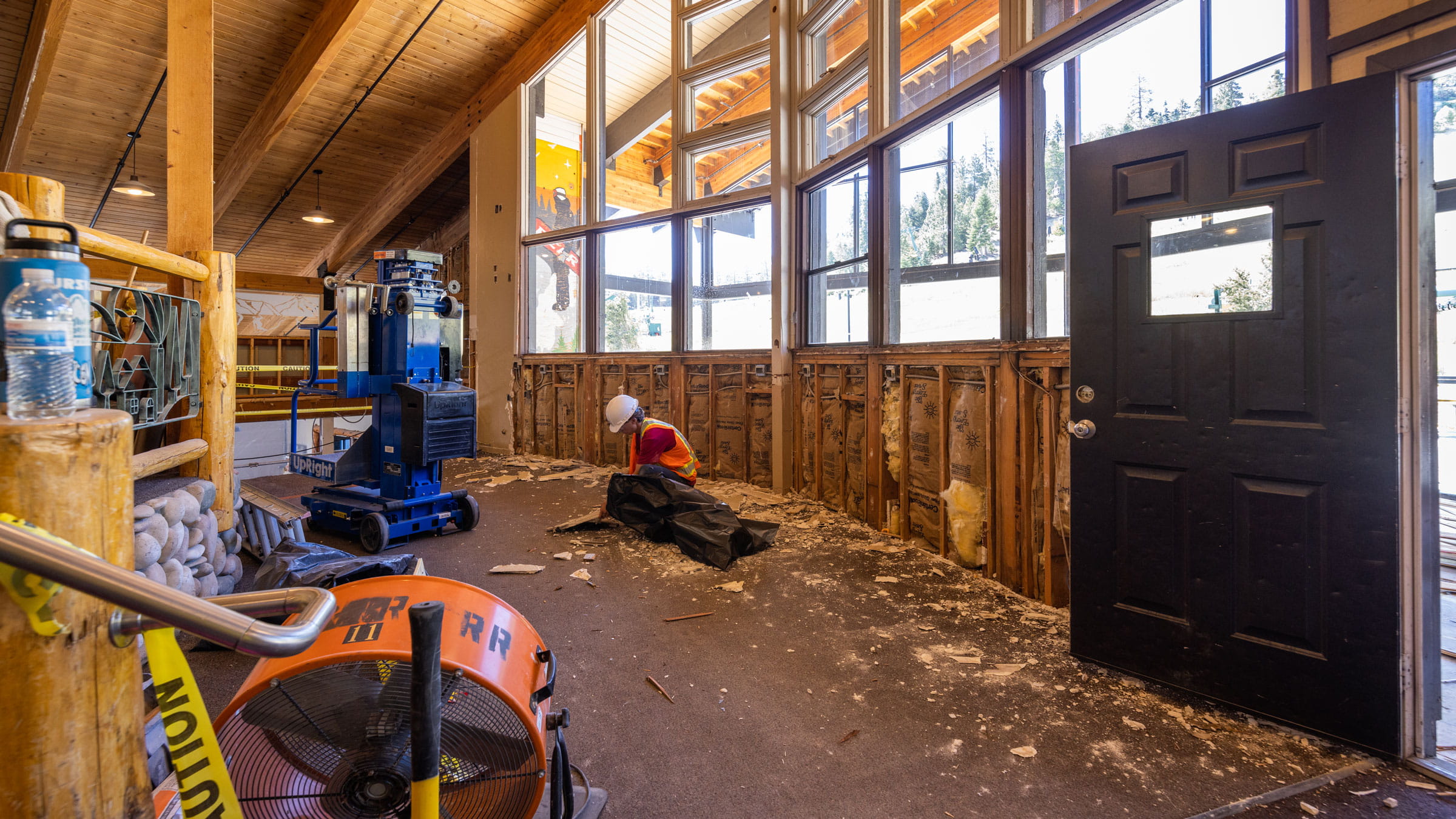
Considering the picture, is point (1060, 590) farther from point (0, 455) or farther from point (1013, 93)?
point (0, 455)

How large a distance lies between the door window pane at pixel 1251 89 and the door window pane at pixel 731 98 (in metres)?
4.60

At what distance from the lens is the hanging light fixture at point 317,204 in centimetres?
994

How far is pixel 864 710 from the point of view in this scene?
2502 mm

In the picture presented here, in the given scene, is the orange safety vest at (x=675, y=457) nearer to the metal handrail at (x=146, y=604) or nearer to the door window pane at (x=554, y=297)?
the door window pane at (x=554, y=297)

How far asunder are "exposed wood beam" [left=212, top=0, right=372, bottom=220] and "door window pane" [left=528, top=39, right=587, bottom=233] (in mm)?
2442

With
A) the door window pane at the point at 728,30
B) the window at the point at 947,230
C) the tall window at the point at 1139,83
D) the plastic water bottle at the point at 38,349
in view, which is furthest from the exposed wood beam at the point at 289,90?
the plastic water bottle at the point at 38,349

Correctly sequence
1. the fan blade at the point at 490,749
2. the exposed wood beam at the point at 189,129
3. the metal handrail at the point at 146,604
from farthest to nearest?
1. the exposed wood beam at the point at 189,129
2. the fan blade at the point at 490,749
3. the metal handrail at the point at 146,604

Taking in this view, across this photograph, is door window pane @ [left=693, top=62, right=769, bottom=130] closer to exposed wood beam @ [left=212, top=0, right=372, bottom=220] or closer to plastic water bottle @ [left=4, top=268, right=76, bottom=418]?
exposed wood beam @ [left=212, top=0, right=372, bottom=220]

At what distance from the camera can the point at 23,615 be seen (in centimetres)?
83

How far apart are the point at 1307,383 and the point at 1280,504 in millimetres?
438

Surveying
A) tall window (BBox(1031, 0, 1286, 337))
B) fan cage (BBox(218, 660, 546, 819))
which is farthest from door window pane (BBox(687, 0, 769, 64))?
fan cage (BBox(218, 660, 546, 819))

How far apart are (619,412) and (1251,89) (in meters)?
4.28

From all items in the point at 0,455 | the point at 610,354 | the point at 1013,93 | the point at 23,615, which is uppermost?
the point at 1013,93

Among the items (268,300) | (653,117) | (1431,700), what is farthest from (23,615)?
(268,300)
